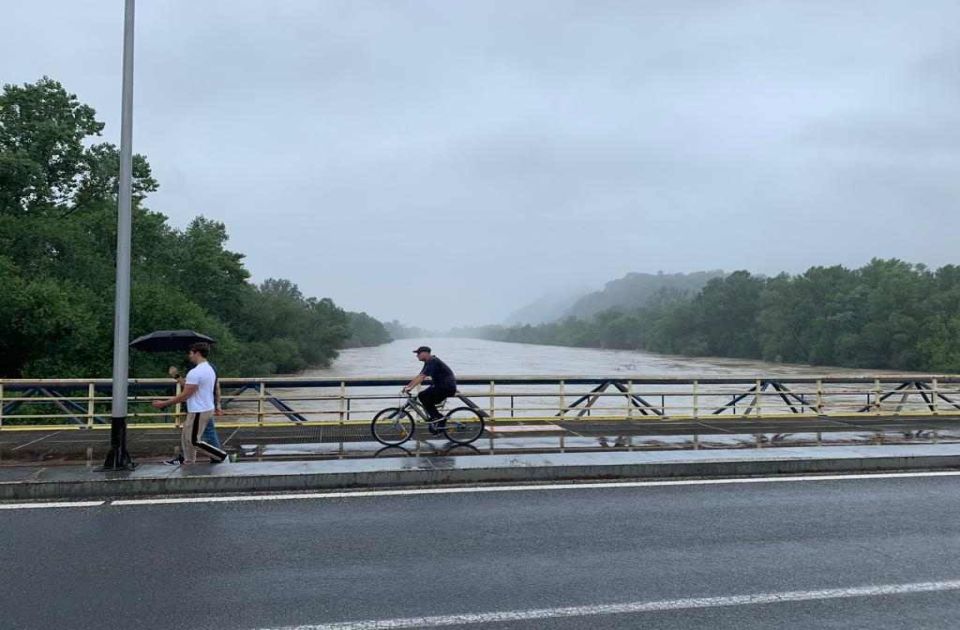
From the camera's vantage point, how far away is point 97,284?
4191 centimetres

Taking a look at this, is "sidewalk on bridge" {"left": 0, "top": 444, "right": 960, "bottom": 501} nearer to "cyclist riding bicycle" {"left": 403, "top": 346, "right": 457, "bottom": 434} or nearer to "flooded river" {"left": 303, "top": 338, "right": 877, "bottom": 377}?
"cyclist riding bicycle" {"left": 403, "top": 346, "right": 457, "bottom": 434}

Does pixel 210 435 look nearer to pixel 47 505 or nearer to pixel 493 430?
pixel 47 505

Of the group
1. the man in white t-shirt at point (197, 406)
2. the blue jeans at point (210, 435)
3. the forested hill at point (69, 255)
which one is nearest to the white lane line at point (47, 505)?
the man in white t-shirt at point (197, 406)

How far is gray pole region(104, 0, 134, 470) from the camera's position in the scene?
9.19 m

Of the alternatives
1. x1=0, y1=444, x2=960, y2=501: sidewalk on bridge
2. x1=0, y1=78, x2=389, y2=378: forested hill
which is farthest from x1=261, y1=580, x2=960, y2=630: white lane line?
x1=0, y1=78, x2=389, y2=378: forested hill

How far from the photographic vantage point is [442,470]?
925cm

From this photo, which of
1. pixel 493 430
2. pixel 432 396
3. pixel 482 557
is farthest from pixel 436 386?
pixel 482 557

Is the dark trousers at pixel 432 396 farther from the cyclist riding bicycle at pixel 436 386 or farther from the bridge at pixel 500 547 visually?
the bridge at pixel 500 547

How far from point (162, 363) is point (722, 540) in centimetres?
4068

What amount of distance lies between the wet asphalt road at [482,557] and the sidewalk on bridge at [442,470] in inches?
27.9

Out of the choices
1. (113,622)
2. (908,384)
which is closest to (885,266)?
(908,384)

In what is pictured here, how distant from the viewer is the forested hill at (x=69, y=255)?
34125 mm

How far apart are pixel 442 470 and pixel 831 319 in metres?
99.6

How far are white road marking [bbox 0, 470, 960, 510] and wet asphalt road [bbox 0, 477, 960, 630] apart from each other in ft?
0.75
